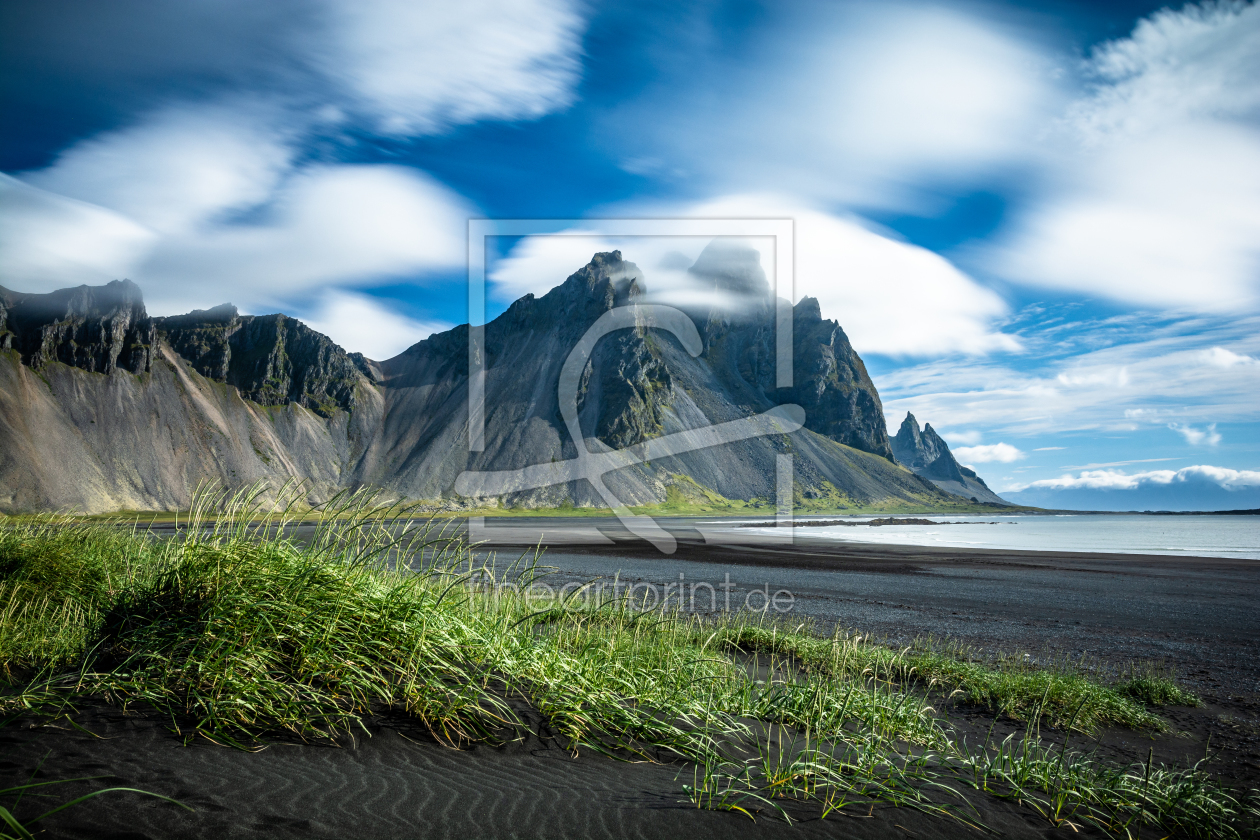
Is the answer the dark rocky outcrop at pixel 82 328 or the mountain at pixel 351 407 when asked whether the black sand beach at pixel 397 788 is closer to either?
the mountain at pixel 351 407

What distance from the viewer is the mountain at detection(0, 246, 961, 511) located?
326 ft

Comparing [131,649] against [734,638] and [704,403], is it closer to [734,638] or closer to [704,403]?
[734,638]

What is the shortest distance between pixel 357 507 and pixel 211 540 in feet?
4.04

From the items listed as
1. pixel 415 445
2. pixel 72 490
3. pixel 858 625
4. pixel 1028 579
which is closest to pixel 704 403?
pixel 415 445

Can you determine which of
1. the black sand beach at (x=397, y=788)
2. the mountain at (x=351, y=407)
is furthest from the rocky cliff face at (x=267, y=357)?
the black sand beach at (x=397, y=788)

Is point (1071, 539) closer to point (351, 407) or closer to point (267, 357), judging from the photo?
point (351, 407)

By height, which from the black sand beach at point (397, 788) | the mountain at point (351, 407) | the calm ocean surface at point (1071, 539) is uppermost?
the mountain at point (351, 407)

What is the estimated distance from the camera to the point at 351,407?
150625 millimetres

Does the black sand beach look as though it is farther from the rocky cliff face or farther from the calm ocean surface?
the rocky cliff face

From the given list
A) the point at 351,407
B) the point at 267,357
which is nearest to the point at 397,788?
the point at 351,407

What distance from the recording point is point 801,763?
3.90m

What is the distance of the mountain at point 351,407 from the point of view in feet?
326

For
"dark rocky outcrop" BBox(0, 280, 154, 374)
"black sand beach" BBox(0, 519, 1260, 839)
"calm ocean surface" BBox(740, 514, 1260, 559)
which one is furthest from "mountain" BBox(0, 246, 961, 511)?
"black sand beach" BBox(0, 519, 1260, 839)

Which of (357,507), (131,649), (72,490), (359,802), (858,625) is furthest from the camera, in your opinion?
(72,490)
